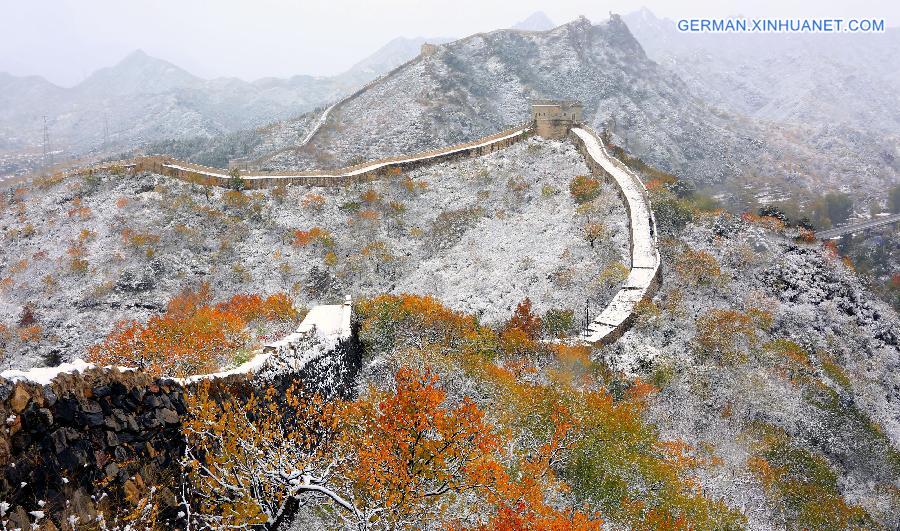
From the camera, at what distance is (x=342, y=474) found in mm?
11266

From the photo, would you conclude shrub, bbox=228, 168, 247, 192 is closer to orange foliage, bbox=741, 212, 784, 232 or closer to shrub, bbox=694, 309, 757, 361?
shrub, bbox=694, 309, 757, 361

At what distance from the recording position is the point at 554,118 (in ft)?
141

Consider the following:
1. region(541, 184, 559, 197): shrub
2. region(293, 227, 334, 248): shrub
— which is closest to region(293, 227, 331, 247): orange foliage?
region(293, 227, 334, 248): shrub

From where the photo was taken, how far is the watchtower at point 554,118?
4312 cm

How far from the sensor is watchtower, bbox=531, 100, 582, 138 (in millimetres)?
43125

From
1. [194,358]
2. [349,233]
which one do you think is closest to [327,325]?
[194,358]

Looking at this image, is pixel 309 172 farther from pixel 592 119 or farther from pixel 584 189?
pixel 592 119

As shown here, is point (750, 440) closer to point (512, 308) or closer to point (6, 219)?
point (512, 308)

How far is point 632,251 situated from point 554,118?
18.3m

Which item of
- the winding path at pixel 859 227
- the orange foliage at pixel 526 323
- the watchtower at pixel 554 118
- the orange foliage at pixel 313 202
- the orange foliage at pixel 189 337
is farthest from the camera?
the winding path at pixel 859 227

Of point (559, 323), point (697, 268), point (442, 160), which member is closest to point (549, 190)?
point (442, 160)

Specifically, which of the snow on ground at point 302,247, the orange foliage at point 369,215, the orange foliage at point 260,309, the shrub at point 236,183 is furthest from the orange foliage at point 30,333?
the orange foliage at point 369,215

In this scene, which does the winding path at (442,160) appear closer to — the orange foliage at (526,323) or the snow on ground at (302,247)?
the snow on ground at (302,247)

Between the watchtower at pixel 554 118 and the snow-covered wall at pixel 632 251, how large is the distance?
6.29 ft
